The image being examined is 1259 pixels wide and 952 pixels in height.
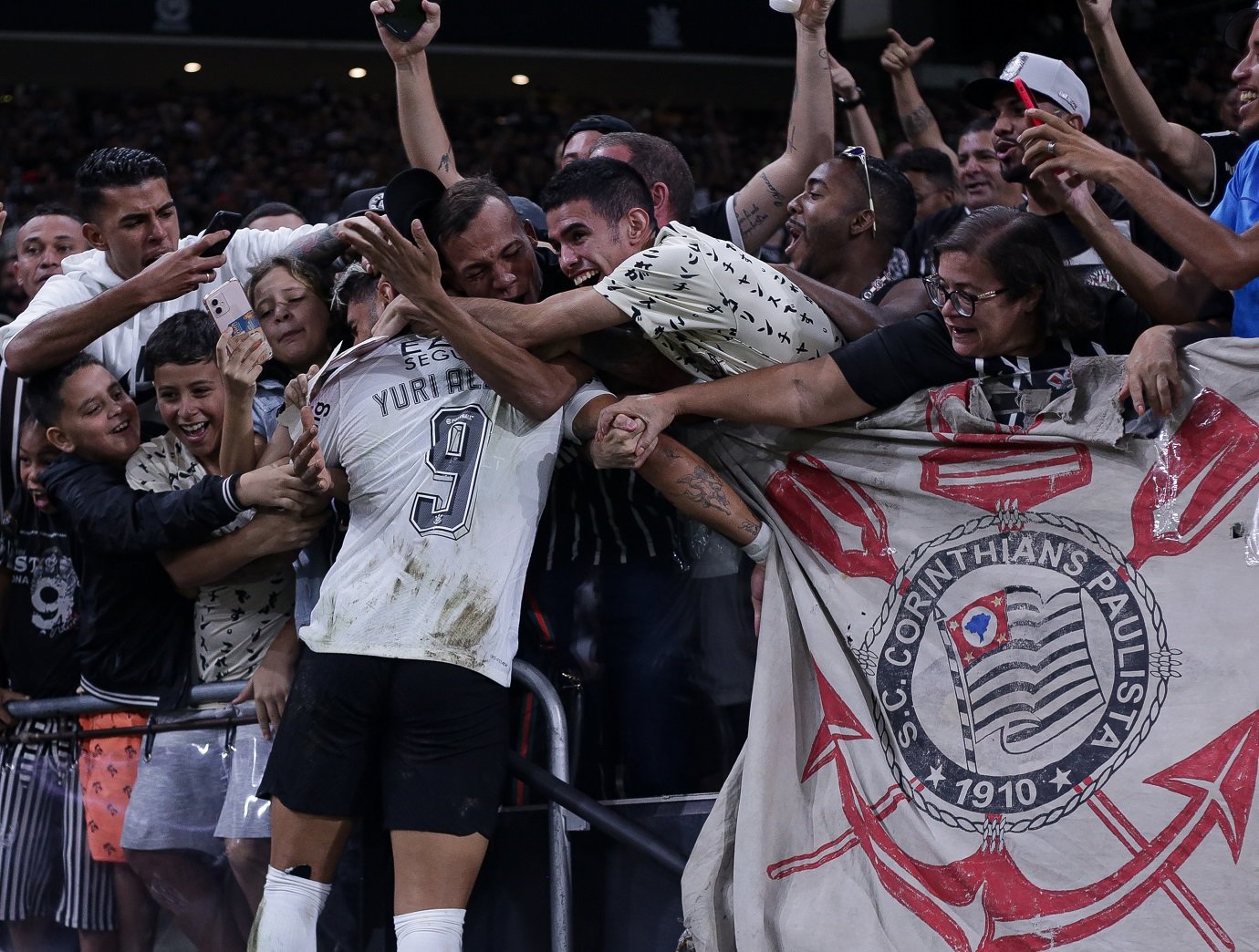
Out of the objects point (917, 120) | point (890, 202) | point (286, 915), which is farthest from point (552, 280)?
point (917, 120)

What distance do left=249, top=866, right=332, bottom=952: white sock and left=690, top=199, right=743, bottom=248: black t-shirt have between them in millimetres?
2227

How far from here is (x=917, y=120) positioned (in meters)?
6.16

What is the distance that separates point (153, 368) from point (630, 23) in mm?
12624

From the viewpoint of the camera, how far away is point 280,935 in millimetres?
3357

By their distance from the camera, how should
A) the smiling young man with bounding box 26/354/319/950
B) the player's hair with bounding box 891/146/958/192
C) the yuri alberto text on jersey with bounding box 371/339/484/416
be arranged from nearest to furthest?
1. the yuri alberto text on jersey with bounding box 371/339/484/416
2. the smiling young man with bounding box 26/354/319/950
3. the player's hair with bounding box 891/146/958/192

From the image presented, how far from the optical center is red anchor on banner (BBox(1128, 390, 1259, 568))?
9.99 feet

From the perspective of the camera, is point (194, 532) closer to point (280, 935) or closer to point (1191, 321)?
point (280, 935)

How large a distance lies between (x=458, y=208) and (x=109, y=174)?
1396 millimetres

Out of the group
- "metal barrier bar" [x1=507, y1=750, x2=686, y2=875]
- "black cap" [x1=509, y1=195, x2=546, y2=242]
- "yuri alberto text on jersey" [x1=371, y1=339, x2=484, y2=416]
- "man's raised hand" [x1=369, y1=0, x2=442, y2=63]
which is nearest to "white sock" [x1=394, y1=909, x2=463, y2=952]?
"metal barrier bar" [x1=507, y1=750, x2=686, y2=875]

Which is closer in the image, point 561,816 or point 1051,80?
point 561,816

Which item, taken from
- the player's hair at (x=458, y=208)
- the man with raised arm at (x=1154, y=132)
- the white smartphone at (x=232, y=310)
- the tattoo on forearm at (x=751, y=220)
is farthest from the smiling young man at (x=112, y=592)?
the man with raised arm at (x=1154, y=132)

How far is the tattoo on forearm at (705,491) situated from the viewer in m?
3.49

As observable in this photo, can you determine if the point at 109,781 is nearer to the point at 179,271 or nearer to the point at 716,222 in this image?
the point at 179,271

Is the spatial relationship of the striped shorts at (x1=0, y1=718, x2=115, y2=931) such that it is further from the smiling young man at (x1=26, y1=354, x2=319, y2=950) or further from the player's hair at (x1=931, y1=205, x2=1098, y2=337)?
the player's hair at (x1=931, y1=205, x2=1098, y2=337)
